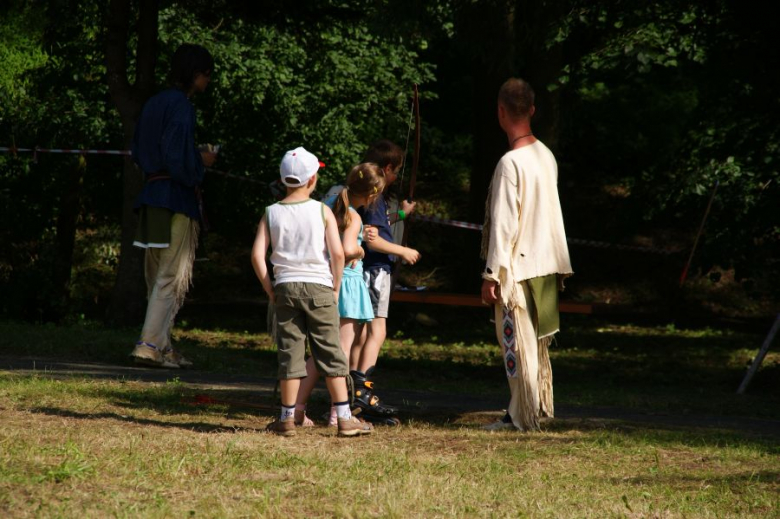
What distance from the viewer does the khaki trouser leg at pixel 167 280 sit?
901cm

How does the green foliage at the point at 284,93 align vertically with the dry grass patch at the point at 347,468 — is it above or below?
above

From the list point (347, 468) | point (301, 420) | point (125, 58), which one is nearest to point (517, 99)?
point (301, 420)

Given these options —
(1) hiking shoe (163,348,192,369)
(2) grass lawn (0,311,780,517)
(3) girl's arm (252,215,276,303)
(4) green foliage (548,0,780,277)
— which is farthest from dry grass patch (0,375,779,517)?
(4) green foliage (548,0,780,277)

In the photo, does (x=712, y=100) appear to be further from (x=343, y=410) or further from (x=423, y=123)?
(x=423, y=123)

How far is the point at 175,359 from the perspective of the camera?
30.6 feet

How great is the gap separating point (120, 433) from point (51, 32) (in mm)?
9977

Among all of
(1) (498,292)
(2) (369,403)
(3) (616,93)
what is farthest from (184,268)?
(3) (616,93)

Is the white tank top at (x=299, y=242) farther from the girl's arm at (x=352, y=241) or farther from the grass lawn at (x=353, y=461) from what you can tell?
the grass lawn at (x=353, y=461)

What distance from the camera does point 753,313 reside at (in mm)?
18922

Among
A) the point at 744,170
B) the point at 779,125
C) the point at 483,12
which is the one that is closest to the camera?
the point at 779,125

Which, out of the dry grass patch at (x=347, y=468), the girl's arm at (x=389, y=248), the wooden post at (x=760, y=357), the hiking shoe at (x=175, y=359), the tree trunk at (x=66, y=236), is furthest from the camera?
the tree trunk at (x=66, y=236)

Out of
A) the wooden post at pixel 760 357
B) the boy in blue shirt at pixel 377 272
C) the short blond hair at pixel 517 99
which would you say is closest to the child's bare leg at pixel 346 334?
the boy in blue shirt at pixel 377 272

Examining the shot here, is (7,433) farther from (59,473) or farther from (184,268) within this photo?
(184,268)

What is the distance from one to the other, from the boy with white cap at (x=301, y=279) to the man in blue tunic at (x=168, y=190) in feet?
8.98
